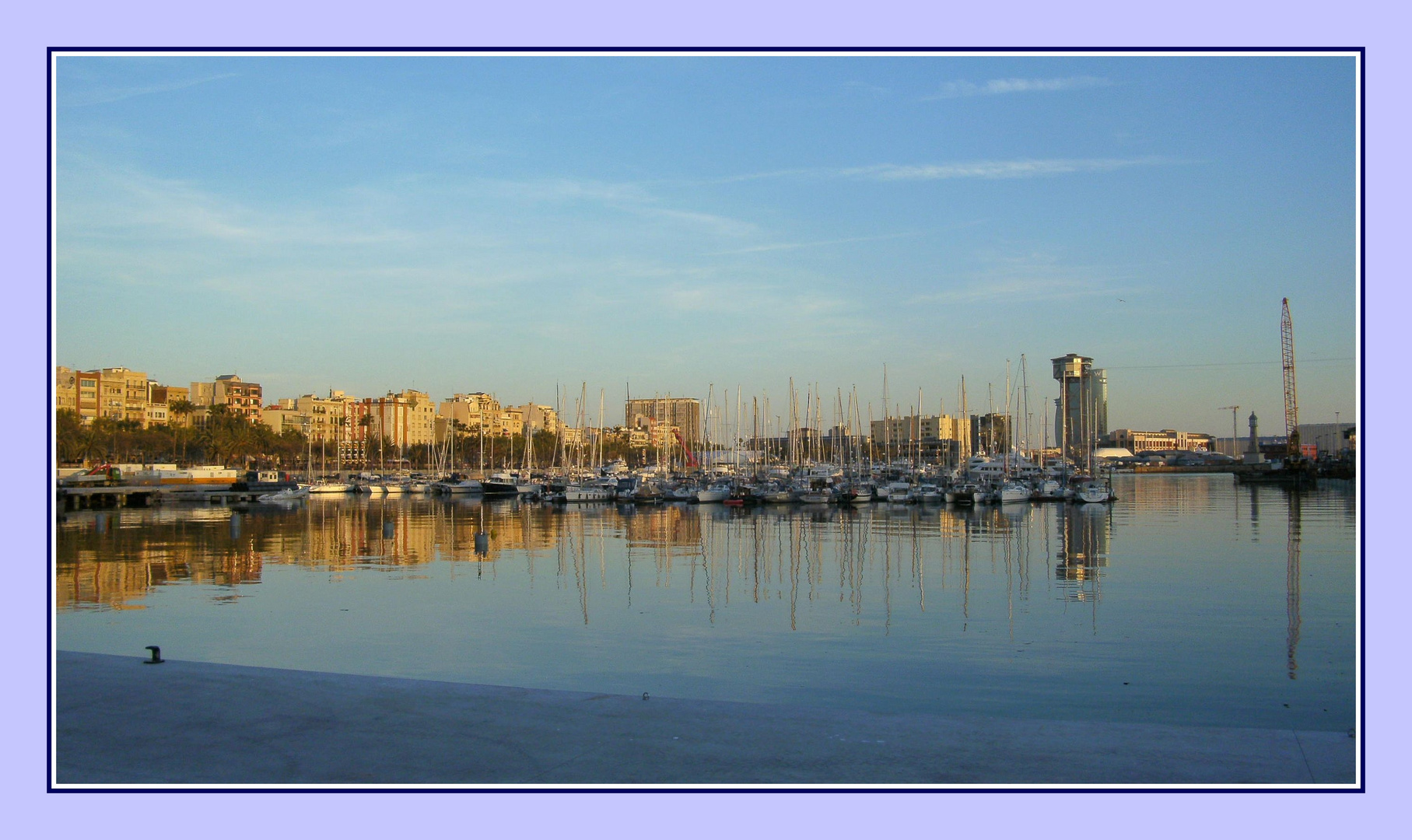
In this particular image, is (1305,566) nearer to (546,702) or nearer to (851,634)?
(851,634)

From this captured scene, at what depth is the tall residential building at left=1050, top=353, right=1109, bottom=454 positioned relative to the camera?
120625 millimetres

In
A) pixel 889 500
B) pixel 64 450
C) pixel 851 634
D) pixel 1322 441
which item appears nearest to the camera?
pixel 851 634

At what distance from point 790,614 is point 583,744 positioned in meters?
13.7

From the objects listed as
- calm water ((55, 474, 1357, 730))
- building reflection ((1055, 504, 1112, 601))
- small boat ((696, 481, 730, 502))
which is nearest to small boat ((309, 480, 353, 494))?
small boat ((696, 481, 730, 502))

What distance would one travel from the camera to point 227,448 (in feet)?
405

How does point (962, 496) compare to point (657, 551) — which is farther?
point (962, 496)

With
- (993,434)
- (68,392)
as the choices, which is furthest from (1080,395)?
(68,392)

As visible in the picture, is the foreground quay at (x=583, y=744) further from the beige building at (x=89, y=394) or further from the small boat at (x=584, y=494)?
the beige building at (x=89, y=394)

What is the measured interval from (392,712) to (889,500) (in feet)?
225

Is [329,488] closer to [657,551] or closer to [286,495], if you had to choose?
[286,495]

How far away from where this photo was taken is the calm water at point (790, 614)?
14961 mm

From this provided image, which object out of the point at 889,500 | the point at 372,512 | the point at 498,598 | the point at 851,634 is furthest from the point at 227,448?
the point at 851,634

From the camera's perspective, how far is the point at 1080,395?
12712cm

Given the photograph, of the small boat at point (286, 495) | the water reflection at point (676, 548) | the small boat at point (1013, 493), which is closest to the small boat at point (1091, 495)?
the small boat at point (1013, 493)
